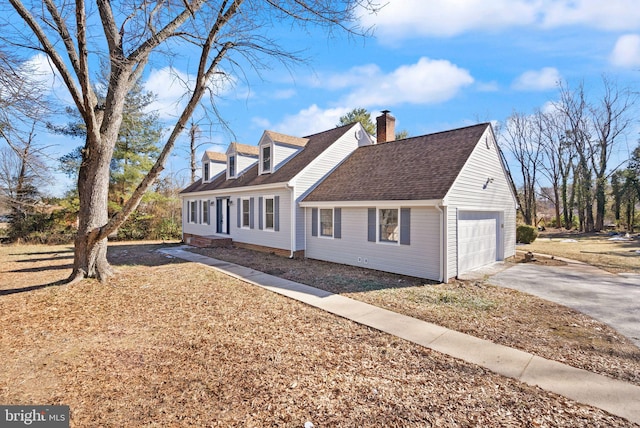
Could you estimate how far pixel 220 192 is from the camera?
1744 cm

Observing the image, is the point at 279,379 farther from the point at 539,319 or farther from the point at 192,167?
the point at 192,167

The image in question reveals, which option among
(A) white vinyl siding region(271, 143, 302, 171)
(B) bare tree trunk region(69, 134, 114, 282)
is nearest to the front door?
(A) white vinyl siding region(271, 143, 302, 171)

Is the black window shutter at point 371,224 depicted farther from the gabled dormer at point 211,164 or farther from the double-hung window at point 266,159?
the gabled dormer at point 211,164

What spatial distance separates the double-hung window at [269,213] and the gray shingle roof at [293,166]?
0.94 m

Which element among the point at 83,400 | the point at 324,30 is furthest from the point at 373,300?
the point at 324,30

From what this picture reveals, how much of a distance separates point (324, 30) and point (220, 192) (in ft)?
42.8

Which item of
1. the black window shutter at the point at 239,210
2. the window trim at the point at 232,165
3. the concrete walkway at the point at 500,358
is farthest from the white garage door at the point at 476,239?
the window trim at the point at 232,165

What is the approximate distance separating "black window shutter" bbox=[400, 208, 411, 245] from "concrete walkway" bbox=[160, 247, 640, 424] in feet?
11.2

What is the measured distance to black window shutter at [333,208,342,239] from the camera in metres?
11.6

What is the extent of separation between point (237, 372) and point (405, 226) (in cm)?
706

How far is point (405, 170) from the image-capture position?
1108cm

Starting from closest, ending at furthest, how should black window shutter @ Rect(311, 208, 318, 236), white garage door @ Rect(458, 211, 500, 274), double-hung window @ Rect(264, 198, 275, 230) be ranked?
white garage door @ Rect(458, 211, 500, 274), black window shutter @ Rect(311, 208, 318, 236), double-hung window @ Rect(264, 198, 275, 230)

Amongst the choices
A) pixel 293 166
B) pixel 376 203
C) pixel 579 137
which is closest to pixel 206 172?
pixel 293 166

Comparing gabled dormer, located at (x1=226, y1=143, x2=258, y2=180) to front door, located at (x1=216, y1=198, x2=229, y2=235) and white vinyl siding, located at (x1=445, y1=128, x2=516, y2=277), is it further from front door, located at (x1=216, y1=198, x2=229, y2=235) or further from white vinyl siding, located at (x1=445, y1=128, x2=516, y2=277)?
white vinyl siding, located at (x1=445, y1=128, x2=516, y2=277)
